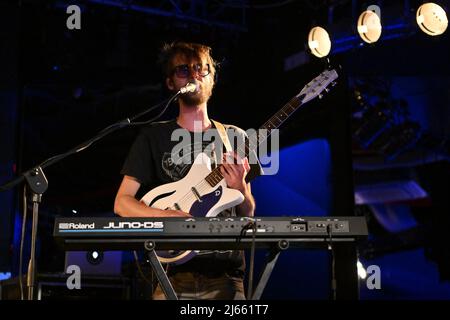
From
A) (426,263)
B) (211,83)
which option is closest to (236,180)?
(211,83)

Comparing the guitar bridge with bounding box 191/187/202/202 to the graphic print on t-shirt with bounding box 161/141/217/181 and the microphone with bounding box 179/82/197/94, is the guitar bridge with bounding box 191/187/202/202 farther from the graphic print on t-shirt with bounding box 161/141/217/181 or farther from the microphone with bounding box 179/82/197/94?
the microphone with bounding box 179/82/197/94

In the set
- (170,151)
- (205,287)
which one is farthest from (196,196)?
(205,287)

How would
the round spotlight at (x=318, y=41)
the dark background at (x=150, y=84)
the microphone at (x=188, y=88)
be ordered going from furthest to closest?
the dark background at (x=150, y=84) → the round spotlight at (x=318, y=41) → the microphone at (x=188, y=88)

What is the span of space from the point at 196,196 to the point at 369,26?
2557 mm

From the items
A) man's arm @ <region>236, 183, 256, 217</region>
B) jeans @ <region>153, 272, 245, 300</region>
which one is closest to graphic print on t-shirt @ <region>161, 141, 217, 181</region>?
man's arm @ <region>236, 183, 256, 217</region>

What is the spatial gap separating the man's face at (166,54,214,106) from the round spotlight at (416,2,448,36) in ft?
6.76

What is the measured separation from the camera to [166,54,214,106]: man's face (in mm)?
3688

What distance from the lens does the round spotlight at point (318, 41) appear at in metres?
5.45

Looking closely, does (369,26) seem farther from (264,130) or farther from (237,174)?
(237,174)

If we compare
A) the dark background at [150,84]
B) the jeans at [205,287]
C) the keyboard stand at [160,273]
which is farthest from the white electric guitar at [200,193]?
the dark background at [150,84]

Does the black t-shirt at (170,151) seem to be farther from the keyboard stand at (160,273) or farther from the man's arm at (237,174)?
the keyboard stand at (160,273)

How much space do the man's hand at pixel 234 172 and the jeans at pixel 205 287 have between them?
17.1 inches

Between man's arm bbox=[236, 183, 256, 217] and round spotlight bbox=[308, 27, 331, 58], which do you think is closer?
man's arm bbox=[236, 183, 256, 217]

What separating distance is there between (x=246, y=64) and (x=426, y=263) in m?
Result: 5.21
